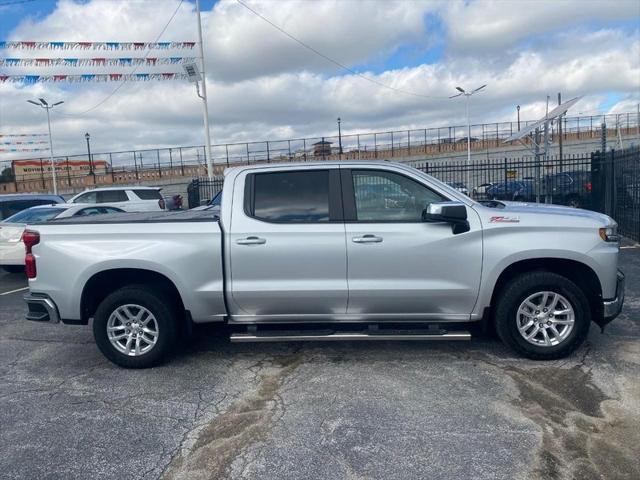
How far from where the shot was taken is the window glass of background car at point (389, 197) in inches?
190

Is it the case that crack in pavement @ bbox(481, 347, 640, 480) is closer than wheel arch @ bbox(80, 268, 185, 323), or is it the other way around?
crack in pavement @ bbox(481, 347, 640, 480)

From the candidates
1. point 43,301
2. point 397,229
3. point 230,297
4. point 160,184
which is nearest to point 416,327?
point 397,229

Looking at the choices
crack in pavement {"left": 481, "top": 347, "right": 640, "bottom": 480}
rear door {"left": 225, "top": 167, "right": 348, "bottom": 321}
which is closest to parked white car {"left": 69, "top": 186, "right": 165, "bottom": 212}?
rear door {"left": 225, "top": 167, "right": 348, "bottom": 321}

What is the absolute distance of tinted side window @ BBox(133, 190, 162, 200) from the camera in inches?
725

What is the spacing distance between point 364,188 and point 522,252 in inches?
58.8

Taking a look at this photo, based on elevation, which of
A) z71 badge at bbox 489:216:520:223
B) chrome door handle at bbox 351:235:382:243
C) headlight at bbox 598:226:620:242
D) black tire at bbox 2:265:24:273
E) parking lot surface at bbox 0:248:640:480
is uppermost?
z71 badge at bbox 489:216:520:223

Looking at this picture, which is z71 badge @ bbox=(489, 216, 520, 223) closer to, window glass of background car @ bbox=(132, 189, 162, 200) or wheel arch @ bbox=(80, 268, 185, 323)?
wheel arch @ bbox=(80, 268, 185, 323)

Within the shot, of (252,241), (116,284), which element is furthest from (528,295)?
(116,284)

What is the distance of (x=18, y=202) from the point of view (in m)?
12.7

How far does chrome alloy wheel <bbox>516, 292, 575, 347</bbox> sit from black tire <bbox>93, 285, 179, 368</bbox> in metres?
3.15

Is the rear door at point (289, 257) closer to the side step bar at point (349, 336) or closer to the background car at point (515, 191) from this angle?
the side step bar at point (349, 336)

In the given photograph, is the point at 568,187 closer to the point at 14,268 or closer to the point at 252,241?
the point at 252,241

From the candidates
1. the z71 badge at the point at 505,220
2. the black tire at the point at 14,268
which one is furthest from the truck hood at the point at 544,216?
the black tire at the point at 14,268

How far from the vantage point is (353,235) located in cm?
471
